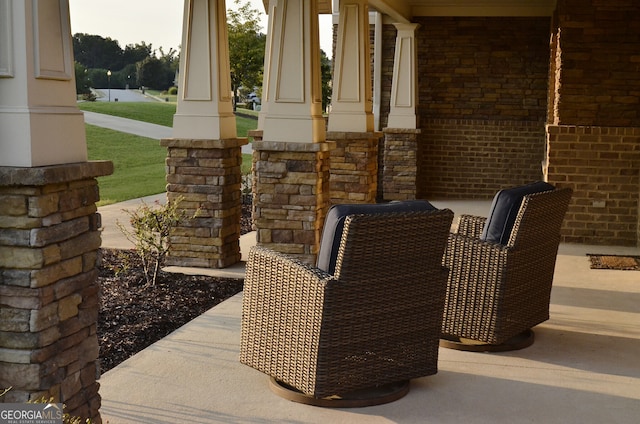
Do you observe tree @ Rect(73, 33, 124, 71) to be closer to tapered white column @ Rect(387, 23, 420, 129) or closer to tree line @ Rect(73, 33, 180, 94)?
tree line @ Rect(73, 33, 180, 94)

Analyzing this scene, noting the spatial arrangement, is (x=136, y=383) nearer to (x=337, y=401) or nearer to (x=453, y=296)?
(x=337, y=401)

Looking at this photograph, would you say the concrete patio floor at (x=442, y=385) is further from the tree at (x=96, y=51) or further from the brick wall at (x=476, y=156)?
the tree at (x=96, y=51)

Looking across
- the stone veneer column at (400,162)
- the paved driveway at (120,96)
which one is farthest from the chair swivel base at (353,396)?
the paved driveway at (120,96)

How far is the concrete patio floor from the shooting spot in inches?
155

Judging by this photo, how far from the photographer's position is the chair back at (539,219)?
16.2 feet

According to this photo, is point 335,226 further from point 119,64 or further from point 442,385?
point 119,64

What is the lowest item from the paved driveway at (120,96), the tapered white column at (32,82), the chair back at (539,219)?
the chair back at (539,219)

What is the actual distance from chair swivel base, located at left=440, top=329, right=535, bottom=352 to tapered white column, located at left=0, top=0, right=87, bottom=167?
2.72 metres

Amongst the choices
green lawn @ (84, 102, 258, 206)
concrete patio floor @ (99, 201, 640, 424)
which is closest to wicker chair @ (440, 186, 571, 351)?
concrete patio floor @ (99, 201, 640, 424)

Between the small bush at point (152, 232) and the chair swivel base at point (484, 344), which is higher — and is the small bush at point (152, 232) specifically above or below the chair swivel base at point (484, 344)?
above

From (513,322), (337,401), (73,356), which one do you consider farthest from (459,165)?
(73,356)

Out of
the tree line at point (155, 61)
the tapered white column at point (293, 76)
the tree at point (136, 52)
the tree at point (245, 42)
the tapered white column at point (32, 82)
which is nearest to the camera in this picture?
the tapered white column at point (32, 82)

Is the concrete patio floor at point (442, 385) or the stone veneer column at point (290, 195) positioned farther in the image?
the stone veneer column at point (290, 195)

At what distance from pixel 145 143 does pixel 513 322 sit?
20.7 m
